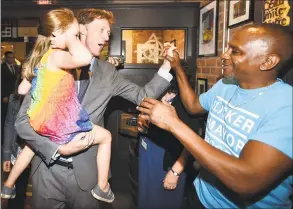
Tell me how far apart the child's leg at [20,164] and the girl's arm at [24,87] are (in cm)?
19

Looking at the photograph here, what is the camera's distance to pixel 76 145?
32.0 inches

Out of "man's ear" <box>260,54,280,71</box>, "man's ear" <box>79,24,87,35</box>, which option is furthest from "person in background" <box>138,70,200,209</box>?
"man's ear" <box>260,54,280,71</box>

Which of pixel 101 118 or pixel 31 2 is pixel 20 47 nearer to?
pixel 101 118

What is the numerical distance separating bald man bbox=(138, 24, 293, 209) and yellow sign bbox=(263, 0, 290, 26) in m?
0.13

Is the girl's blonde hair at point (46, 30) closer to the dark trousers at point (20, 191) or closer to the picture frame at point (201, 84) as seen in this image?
the dark trousers at point (20, 191)

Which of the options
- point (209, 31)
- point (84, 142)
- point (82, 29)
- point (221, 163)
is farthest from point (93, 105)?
point (209, 31)

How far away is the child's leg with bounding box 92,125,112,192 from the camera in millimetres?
852

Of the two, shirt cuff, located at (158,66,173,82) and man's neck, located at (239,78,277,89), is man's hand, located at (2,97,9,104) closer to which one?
shirt cuff, located at (158,66,173,82)

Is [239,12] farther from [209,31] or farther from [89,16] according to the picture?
[89,16]

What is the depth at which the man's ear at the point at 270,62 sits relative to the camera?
534 millimetres

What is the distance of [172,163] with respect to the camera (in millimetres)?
1089

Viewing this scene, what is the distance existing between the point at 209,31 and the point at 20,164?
39.1 inches

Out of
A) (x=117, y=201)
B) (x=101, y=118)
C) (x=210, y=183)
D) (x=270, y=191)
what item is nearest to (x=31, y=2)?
(x=101, y=118)

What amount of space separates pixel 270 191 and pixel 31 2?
1660 millimetres
